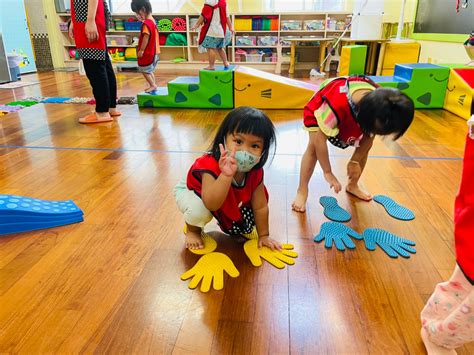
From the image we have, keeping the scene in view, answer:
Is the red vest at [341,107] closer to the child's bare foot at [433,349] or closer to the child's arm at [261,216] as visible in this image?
the child's arm at [261,216]

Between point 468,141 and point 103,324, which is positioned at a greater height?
point 468,141

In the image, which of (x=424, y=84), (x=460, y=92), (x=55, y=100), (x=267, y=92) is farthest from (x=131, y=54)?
(x=460, y=92)

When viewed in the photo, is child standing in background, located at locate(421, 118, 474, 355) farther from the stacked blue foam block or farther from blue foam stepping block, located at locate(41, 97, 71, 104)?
blue foam stepping block, located at locate(41, 97, 71, 104)

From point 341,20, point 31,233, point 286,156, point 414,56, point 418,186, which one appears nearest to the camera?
point 31,233

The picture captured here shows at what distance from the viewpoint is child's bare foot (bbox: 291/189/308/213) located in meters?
1.43

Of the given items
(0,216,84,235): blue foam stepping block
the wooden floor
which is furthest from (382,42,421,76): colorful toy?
(0,216,84,235): blue foam stepping block

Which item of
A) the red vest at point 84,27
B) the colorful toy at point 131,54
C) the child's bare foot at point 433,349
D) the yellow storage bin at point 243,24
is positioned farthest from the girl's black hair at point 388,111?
the colorful toy at point 131,54

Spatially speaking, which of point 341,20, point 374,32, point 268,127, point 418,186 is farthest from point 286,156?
point 341,20

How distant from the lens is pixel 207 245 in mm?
1184

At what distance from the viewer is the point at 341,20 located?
6266 mm

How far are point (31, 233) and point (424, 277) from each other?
128 centimetres

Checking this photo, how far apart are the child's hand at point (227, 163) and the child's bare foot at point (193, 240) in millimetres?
330

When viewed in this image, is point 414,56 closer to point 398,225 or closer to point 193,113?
point 193,113

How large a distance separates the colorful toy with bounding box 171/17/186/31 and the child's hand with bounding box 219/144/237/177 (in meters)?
6.06
